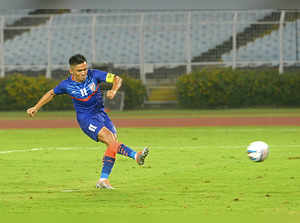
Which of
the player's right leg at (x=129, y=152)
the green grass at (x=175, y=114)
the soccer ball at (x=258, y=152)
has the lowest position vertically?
the green grass at (x=175, y=114)

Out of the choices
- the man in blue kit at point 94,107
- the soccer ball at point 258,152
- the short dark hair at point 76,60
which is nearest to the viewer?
the short dark hair at point 76,60

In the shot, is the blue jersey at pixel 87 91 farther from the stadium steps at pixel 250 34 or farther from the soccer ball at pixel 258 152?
the stadium steps at pixel 250 34

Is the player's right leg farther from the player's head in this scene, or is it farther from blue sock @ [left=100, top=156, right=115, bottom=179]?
the player's head

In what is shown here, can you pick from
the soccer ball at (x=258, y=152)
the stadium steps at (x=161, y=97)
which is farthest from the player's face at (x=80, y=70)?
the stadium steps at (x=161, y=97)

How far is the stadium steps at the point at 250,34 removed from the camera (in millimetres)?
35188

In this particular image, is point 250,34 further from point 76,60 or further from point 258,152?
point 76,60

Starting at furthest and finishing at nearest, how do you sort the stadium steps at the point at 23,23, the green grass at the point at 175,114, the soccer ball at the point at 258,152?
the stadium steps at the point at 23,23 → the green grass at the point at 175,114 → the soccer ball at the point at 258,152

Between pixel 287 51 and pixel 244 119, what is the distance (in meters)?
11.8

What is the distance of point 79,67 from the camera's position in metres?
9.73

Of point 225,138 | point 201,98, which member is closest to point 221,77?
point 201,98

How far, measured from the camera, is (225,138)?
17906mm

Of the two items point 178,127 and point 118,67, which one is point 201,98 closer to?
point 118,67

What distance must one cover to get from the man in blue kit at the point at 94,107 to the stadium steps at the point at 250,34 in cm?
2599

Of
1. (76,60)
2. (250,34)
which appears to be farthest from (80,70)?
(250,34)
